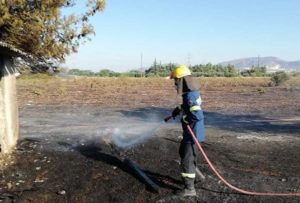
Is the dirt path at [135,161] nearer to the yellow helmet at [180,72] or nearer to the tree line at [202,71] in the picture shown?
the yellow helmet at [180,72]

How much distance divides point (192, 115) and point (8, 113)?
4.86 metres

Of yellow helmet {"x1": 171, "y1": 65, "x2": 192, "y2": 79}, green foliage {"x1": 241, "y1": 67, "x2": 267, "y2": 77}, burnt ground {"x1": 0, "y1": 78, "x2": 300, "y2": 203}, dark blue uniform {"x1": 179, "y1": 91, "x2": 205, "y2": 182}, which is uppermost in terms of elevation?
yellow helmet {"x1": 171, "y1": 65, "x2": 192, "y2": 79}

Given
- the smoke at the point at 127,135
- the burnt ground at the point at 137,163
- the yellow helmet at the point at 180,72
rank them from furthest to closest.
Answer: the smoke at the point at 127,135 → the burnt ground at the point at 137,163 → the yellow helmet at the point at 180,72

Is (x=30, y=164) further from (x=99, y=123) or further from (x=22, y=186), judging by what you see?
(x=99, y=123)

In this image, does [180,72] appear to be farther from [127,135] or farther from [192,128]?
[127,135]

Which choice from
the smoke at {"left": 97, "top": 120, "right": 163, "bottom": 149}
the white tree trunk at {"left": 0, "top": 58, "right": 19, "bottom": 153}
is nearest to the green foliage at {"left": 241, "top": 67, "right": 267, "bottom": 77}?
the smoke at {"left": 97, "top": 120, "right": 163, "bottom": 149}

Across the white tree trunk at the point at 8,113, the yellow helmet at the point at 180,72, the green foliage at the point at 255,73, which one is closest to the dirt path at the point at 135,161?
the white tree trunk at the point at 8,113

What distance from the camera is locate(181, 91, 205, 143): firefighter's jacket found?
24.1 feet

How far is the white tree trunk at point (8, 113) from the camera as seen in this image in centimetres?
975

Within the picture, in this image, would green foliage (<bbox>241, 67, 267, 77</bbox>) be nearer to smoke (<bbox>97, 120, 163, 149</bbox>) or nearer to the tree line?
the tree line

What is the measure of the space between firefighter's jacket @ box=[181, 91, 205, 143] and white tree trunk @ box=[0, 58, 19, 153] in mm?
4443

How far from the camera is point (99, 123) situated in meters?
16.0

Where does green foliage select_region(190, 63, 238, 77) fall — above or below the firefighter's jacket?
below

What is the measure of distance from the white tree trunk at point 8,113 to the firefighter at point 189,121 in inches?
170
